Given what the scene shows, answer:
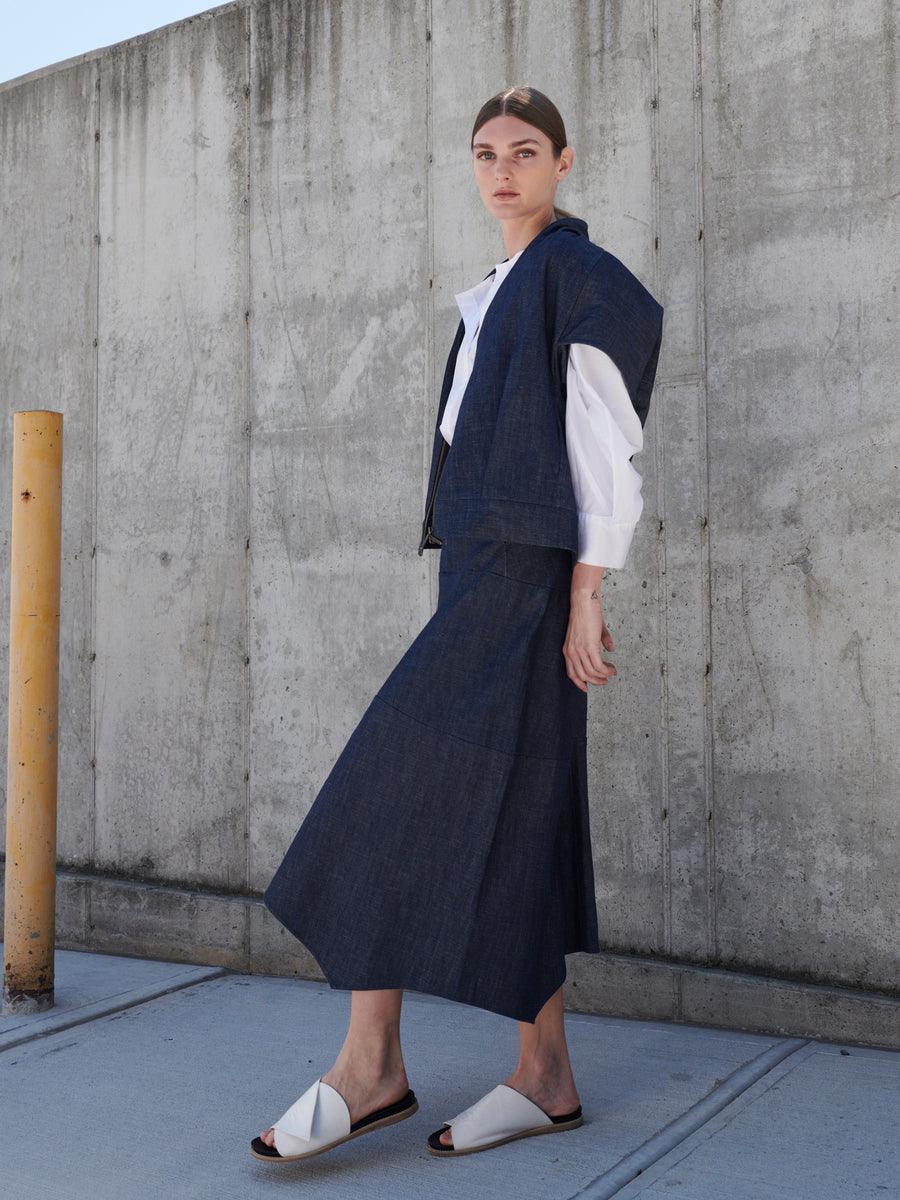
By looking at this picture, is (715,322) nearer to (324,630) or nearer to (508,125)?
(508,125)

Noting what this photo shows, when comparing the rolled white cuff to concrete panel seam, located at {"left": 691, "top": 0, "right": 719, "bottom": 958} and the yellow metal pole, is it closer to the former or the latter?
concrete panel seam, located at {"left": 691, "top": 0, "right": 719, "bottom": 958}

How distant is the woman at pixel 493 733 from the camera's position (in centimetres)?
170

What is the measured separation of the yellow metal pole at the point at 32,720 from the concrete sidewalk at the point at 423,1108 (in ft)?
0.50

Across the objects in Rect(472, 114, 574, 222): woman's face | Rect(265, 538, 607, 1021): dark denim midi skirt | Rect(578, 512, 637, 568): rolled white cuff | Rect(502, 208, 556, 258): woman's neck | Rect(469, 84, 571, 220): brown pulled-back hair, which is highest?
Rect(469, 84, 571, 220): brown pulled-back hair

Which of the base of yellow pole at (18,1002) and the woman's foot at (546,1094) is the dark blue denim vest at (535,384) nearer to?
the woman's foot at (546,1094)

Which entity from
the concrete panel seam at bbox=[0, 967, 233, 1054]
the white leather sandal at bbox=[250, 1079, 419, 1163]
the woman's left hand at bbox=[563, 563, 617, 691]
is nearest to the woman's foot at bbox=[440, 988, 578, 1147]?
the white leather sandal at bbox=[250, 1079, 419, 1163]

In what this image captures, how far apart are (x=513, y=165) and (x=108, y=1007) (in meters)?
2.10

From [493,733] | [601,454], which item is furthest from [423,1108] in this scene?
[601,454]

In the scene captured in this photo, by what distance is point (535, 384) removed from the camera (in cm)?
174

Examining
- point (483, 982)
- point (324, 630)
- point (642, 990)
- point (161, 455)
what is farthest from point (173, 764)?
point (483, 982)

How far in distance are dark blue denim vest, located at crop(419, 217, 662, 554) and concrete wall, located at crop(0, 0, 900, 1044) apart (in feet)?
2.48

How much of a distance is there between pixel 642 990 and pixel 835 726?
29.2 inches

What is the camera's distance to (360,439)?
3.02 meters

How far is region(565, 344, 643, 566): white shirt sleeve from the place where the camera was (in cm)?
171
